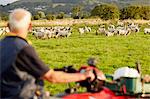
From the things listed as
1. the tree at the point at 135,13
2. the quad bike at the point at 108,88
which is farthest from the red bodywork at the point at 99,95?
the tree at the point at 135,13

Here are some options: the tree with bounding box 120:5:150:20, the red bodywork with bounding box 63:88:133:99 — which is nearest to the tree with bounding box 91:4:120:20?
the tree with bounding box 120:5:150:20

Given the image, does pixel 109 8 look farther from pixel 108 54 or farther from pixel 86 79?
pixel 86 79

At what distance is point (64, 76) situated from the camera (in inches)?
199

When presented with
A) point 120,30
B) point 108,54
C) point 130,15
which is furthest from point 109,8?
point 108,54

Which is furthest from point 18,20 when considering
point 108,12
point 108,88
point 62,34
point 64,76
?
point 108,12

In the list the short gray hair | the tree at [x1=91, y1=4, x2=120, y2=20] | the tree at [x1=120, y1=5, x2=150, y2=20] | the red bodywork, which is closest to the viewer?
the short gray hair

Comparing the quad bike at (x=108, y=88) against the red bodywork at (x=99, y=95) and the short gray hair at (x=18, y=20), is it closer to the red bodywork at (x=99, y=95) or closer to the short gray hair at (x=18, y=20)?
the red bodywork at (x=99, y=95)

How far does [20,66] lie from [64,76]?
1.68 ft

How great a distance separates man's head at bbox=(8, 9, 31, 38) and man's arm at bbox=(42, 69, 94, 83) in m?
0.52

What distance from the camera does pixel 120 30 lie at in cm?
4600

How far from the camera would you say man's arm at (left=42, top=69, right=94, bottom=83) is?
4977mm

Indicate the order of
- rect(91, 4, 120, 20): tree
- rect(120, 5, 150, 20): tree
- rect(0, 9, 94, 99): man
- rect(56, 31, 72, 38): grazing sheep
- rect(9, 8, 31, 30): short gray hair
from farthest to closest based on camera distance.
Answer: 1. rect(91, 4, 120, 20): tree
2. rect(120, 5, 150, 20): tree
3. rect(56, 31, 72, 38): grazing sheep
4. rect(9, 8, 31, 30): short gray hair
5. rect(0, 9, 94, 99): man

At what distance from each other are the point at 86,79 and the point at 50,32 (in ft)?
124

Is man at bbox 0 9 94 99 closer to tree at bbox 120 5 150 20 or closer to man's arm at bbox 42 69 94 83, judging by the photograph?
man's arm at bbox 42 69 94 83
